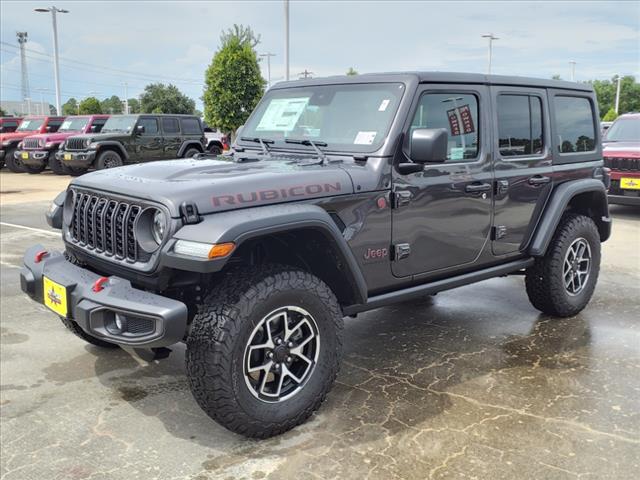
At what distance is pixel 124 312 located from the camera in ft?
9.20

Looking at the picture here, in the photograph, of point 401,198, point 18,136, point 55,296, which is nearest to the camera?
point 55,296

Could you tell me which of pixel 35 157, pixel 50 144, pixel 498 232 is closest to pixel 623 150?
pixel 498 232

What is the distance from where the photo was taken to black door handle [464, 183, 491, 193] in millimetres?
3962

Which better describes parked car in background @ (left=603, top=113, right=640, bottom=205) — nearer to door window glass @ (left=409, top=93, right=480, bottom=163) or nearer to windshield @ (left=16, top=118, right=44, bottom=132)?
door window glass @ (left=409, top=93, right=480, bottom=163)

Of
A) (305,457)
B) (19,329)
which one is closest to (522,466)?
(305,457)

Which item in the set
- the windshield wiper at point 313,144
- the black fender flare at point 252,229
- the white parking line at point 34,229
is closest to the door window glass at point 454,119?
the windshield wiper at point 313,144

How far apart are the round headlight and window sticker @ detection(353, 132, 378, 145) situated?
1.29 meters

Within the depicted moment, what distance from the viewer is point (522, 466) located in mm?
2828

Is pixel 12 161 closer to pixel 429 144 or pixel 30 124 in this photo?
pixel 30 124

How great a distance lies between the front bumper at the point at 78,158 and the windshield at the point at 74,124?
2218 millimetres

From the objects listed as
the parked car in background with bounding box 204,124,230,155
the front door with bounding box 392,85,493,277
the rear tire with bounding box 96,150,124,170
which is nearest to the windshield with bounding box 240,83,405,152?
the front door with bounding box 392,85,493,277

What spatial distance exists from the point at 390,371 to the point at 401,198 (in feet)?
3.72

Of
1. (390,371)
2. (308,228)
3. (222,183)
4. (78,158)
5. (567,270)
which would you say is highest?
(222,183)

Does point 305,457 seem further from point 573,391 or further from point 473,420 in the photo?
point 573,391
